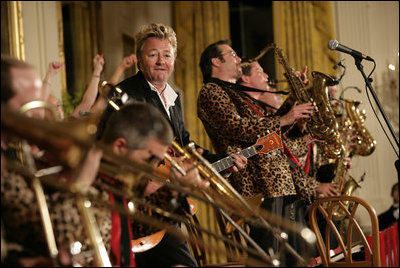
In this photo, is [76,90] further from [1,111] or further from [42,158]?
[1,111]

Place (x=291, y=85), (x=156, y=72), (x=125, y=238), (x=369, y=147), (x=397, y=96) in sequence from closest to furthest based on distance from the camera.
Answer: (x=125, y=238) < (x=156, y=72) < (x=291, y=85) < (x=369, y=147) < (x=397, y=96)

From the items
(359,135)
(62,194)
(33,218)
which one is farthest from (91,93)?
(359,135)

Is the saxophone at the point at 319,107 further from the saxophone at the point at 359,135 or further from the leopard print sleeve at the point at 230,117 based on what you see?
the saxophone at the point at 359,135

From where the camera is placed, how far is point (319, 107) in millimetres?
4219

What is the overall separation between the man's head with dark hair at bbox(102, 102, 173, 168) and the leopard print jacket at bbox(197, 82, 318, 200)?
154 centimetres

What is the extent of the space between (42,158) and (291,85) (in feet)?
7.99

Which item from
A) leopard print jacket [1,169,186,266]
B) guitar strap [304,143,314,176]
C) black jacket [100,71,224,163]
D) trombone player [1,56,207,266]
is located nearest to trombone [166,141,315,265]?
trombone player [1,56,207,266]

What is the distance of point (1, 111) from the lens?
4.91ft

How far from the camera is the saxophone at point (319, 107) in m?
4.07

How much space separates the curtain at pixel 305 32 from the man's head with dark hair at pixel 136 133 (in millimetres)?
5413

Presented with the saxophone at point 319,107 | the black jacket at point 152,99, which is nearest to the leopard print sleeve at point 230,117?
the black jacket at point 152,99

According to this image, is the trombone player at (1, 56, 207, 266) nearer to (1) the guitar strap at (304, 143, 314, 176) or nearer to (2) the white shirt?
(2) the white shirt

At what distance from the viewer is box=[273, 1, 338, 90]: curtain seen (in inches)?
286

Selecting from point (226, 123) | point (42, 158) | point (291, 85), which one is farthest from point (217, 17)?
point (42, 158)
